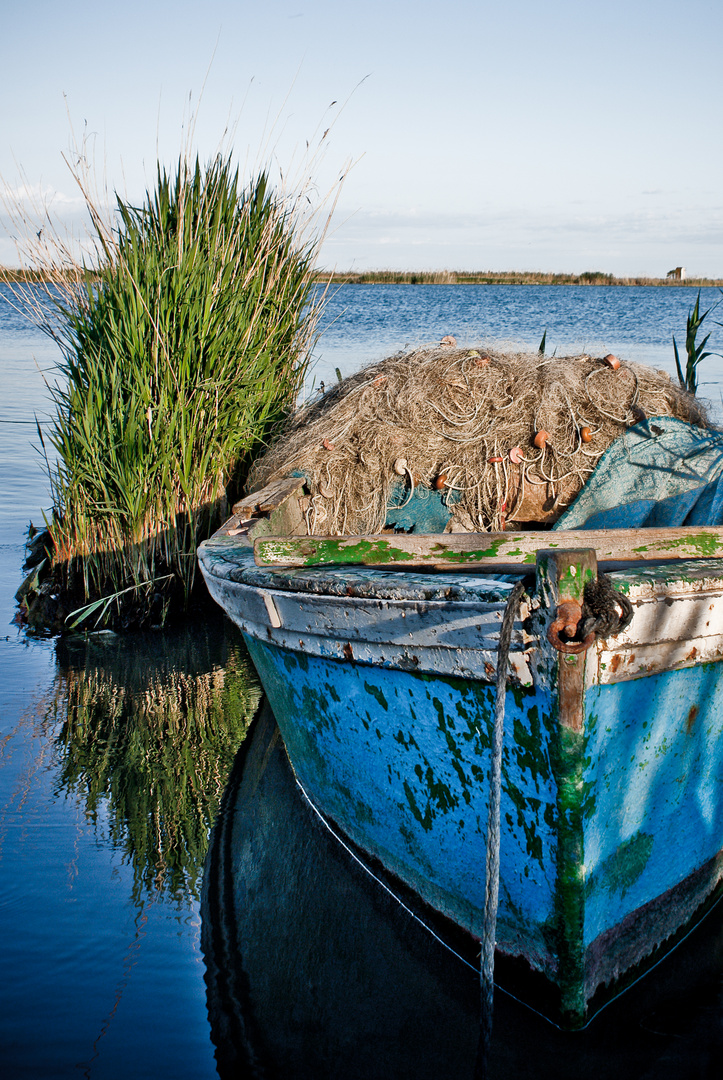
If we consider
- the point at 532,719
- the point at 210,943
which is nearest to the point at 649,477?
the point at 532,719

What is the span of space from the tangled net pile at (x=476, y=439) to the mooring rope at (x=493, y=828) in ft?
7.85

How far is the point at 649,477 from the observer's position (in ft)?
13.3

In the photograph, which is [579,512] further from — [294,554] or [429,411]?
[294,554]

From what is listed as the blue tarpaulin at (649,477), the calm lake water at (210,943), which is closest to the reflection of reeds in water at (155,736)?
the calm lake water at (210,943)

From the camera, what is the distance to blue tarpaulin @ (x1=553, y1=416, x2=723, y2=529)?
13.0 feet

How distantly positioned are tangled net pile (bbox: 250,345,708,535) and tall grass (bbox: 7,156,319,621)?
68 cm

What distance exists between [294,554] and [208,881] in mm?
1164

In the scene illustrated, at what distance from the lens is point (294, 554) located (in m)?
2.57

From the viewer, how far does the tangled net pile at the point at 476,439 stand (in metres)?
4.31

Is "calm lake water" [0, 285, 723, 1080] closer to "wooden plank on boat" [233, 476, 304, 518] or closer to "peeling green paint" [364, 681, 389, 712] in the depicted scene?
"peeling green paint" [364, 681, 389, 712]

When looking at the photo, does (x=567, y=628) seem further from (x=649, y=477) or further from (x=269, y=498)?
(x=649, y=477)

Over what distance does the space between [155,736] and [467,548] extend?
1.95 meters

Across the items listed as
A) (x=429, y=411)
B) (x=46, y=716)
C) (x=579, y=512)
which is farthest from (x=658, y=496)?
(x=46, y=716)

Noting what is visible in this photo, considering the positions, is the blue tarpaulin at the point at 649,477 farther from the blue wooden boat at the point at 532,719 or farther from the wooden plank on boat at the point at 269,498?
the blue wooden boat at the point at 532,719
